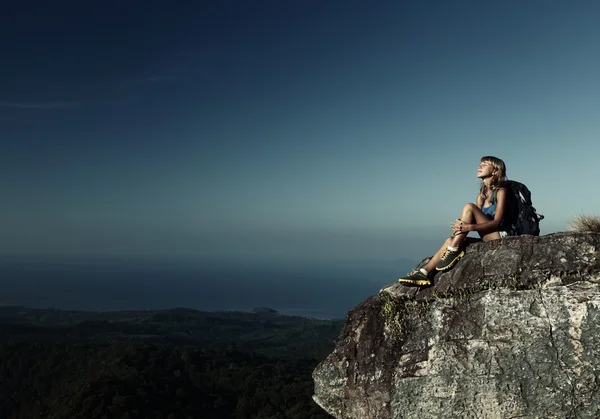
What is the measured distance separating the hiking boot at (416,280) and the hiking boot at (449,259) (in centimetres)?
41

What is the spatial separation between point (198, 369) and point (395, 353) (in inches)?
5350

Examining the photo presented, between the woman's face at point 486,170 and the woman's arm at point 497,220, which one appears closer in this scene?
the woman's arm at point 497,220

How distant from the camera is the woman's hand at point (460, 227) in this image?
37.4 ft

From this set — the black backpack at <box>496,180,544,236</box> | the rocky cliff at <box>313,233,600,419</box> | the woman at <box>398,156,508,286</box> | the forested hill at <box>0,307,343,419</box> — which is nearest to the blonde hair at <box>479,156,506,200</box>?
the woman at <box>398,156,508,286</box>

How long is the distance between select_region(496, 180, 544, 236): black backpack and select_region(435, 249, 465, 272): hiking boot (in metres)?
1.46

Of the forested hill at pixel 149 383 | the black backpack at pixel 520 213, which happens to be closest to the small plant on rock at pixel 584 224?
the black backpack at pixel 520 213

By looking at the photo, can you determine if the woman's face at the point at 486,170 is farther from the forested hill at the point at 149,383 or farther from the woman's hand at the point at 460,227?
the forested hill at the point at 149,383

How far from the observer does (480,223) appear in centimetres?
1148

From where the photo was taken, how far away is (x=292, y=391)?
112 m

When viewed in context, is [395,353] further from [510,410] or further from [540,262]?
[540,262]

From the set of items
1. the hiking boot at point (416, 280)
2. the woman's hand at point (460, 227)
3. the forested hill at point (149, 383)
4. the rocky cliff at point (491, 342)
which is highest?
the woman's hand at point (460, 227)

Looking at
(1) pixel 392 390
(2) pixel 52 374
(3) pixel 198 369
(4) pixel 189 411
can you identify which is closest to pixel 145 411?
(4) pixel 189 411

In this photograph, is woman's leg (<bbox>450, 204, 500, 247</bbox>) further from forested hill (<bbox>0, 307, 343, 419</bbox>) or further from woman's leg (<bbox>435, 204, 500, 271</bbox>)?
forested hill (<bbox>0, 307, 343, 419</bbox>)

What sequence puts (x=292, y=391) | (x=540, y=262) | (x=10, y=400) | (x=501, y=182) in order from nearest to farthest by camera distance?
(x=540, y=262) → (x=501, y=182) → (x=292, y=391) → (x=10, y=400)
